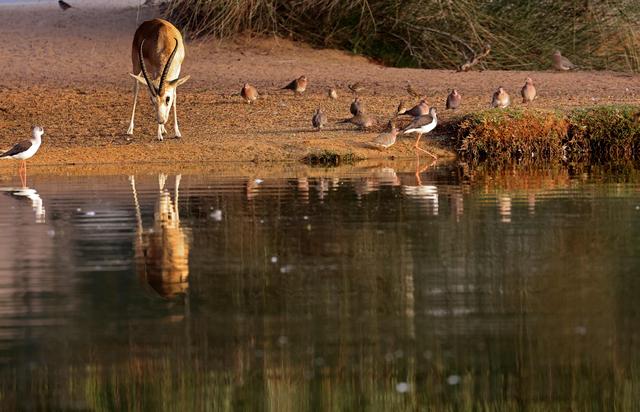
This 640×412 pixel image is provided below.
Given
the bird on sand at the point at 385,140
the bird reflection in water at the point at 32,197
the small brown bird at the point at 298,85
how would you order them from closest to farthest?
the bird reflection in water at the point at 32,197
the bird on sand at the point at 385,140
the small brown bird at the point at 298,85

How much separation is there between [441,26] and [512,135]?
31.5ft

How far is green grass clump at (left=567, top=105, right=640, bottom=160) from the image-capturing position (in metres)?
21.3

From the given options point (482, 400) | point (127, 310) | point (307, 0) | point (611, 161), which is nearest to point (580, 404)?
point (482, 400)

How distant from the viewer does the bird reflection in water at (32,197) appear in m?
13.7

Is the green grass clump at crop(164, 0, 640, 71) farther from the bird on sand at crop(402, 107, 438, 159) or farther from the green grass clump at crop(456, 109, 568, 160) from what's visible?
the bird on sand at crop(402, 107, 438, 159)

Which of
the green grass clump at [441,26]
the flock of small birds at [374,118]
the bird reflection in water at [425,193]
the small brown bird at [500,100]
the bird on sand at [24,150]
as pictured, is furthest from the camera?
the green grass clump at [441,26]

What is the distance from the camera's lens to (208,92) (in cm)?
2575

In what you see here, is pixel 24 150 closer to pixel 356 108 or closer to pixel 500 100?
pixel 356 108

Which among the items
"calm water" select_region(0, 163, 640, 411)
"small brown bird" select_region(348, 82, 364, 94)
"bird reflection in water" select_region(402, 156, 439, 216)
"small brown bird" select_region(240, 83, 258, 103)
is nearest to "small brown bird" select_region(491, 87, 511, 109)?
"small brown bird" select_region(348, 82, 364, 94)

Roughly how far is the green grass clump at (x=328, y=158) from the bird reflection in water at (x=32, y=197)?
5.03m

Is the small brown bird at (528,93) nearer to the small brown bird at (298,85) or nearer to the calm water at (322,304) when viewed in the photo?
the small brown bird at (298,85)

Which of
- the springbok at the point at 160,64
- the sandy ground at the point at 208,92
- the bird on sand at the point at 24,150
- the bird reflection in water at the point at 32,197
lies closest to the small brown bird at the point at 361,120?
the sandy ground at the point at 208,92

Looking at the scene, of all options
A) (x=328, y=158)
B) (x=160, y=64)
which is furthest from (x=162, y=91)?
(x=328, y=158)

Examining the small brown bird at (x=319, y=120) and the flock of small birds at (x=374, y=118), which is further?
the small brown bird at (x=319, y=120)
